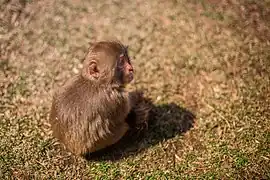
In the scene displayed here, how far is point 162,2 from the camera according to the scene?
824 cm

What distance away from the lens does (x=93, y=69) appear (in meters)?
5.51

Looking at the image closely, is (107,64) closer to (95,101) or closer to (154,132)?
(95,101)

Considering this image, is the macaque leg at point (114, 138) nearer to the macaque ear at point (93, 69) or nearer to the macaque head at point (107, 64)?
the macaque head at point (107, 64)

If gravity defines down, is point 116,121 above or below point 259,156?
above

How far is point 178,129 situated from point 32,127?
205 centimetres

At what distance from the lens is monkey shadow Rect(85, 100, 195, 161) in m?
6.20

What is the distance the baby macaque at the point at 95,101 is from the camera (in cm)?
550

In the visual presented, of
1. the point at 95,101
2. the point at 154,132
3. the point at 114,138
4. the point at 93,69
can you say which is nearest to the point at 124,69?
the point at 93,69

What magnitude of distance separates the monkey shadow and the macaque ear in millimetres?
1148

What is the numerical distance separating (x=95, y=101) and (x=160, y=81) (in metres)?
1.71

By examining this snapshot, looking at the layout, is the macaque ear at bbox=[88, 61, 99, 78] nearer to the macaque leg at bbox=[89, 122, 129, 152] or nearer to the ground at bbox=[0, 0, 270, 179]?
the macaque leg at bbox=[89, 122, 129, 152]

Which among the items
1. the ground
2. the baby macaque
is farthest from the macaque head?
the ground

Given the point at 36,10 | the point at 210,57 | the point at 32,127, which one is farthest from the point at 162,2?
the point at 32,127

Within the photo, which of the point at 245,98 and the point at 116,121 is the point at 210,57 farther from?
the point at 116,121
